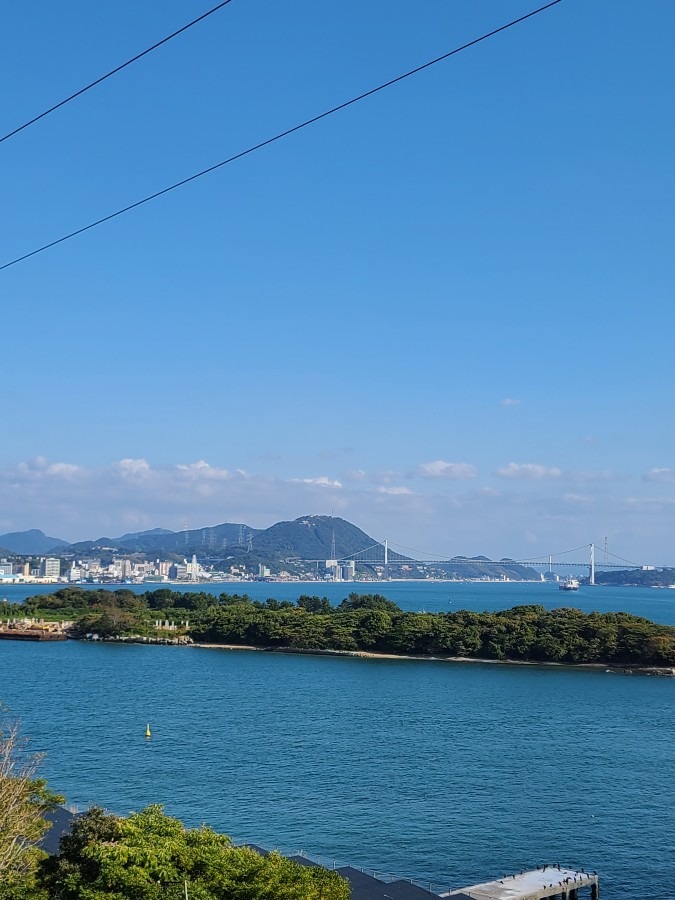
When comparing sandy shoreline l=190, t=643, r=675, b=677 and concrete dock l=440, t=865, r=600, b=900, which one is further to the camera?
sandy shoreline l=190, t=643, r=675, b=677

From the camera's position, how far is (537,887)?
9062mm

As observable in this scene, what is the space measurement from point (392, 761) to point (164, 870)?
9.65 metres

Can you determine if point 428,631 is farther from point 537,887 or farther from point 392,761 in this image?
point 537,887

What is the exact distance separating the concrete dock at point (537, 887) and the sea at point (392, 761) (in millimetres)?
356

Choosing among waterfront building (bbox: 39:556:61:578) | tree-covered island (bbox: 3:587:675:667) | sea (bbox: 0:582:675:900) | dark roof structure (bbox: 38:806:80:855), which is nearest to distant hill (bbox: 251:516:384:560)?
waterfront building (bbox: 39:556:61:578)

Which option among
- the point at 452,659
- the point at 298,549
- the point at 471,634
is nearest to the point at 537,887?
the point at 452,659

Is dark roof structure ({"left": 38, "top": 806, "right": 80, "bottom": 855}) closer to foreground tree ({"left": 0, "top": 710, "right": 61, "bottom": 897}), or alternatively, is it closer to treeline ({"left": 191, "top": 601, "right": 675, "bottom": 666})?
foreground tree ({"left": 0, "top": 710, "right": 61, "bottom": 897})

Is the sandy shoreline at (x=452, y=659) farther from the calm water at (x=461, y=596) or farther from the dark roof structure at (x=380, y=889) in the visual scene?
the calm water at (x=461, y=596)

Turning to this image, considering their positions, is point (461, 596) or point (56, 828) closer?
point (56, 828)

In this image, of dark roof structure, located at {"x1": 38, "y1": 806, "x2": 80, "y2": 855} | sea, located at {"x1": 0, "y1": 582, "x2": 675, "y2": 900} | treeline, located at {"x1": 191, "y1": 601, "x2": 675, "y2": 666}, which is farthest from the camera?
treeline, located at {"x1": 191, "y1": 601, "x2": 675, "y2": 666}

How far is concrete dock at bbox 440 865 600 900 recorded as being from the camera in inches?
347

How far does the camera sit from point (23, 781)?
253 inches

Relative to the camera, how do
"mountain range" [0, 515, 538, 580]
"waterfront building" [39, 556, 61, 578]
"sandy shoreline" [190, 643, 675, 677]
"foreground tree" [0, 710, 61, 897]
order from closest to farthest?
"foreground tree" [0, 710, 61, 897] → "sandy shoreline" [190, 643, 675, 677] → "waterfront building" [39, 556, 61, 578] → "mountain range" [0, 515, 538, 580]

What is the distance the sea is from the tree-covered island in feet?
7.44
